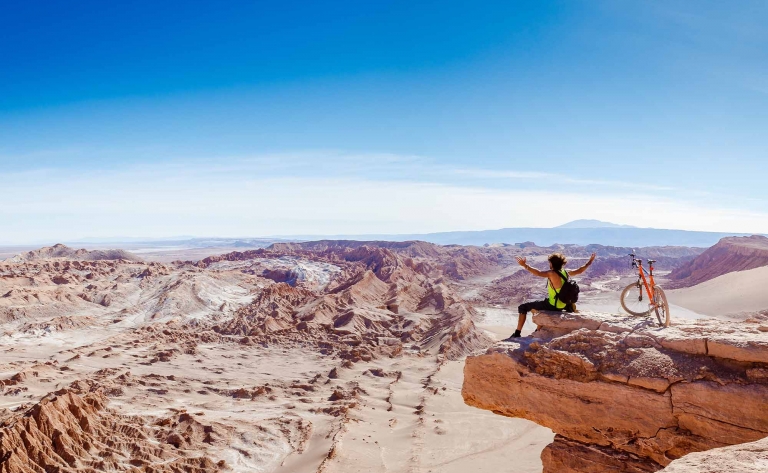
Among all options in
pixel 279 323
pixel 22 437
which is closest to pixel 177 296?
pixel 279 323

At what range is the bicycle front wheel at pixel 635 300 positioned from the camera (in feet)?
26.5

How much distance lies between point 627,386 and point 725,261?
82939 millimetres

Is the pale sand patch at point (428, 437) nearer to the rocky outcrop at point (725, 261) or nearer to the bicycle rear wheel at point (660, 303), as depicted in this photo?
the bicycle rear wheel at point (660, 303)

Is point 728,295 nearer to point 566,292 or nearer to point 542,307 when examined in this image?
point 566,292

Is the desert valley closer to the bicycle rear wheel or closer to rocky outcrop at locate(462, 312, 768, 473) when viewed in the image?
rocky outcrop at locate(462, 312, 768, 473)

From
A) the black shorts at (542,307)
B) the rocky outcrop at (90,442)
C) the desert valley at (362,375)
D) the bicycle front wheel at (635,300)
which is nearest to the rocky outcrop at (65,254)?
the desert valley at (362,375)

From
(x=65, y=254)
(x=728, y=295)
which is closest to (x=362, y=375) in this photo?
(x=728, y=295)

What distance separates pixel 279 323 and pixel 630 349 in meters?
41.0

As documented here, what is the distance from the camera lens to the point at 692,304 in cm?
5606

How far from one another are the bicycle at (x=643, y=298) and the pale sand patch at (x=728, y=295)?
49.3 metres

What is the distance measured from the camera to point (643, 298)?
8.08 m

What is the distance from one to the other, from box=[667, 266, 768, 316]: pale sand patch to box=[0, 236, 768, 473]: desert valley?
1.26 ft

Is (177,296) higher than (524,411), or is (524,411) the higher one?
(524,411)

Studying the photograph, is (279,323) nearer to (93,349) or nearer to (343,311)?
(343,311)
